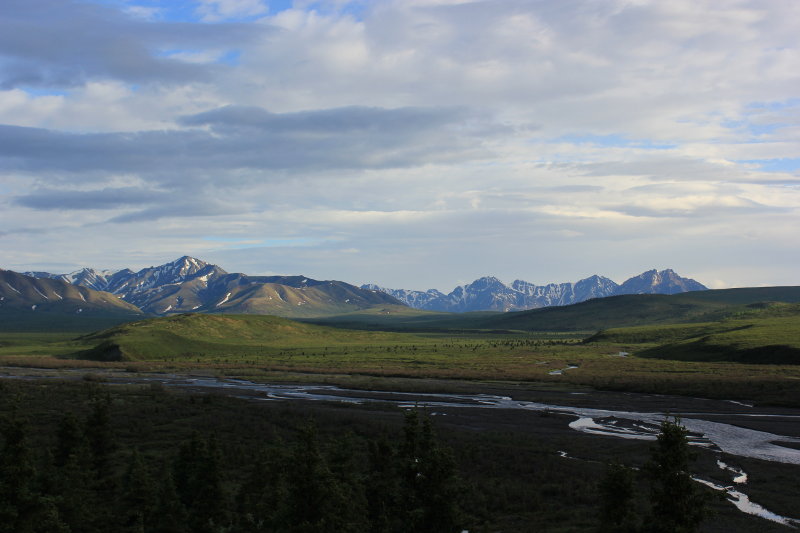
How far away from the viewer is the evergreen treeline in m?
22.7

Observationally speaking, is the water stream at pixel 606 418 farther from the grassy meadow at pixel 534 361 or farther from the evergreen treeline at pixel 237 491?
the grassy meadow at pixel 534 361

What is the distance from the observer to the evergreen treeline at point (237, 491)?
22.7 meters

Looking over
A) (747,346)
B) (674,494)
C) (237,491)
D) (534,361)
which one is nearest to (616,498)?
(674,494)

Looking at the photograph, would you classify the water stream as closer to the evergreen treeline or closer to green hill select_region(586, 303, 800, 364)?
the evergreen treeline

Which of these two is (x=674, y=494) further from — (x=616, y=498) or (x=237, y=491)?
(x=237, y=491)

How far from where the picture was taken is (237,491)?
33875 mm

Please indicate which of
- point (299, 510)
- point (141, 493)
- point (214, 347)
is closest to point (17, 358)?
point (214, 347)

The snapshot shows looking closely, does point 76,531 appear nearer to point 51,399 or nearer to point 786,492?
point 786,492

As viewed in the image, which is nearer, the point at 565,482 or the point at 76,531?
the point at 76,531

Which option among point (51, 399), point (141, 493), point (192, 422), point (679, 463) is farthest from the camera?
point (51, 399)

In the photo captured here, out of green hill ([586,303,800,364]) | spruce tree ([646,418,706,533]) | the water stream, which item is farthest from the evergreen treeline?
green hill ([586,303,800,364])

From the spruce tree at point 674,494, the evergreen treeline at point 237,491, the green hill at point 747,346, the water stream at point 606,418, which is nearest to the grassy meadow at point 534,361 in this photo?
the green hill at point 747,346

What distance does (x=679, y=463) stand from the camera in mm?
20203

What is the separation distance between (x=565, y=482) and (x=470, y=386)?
195 feet
